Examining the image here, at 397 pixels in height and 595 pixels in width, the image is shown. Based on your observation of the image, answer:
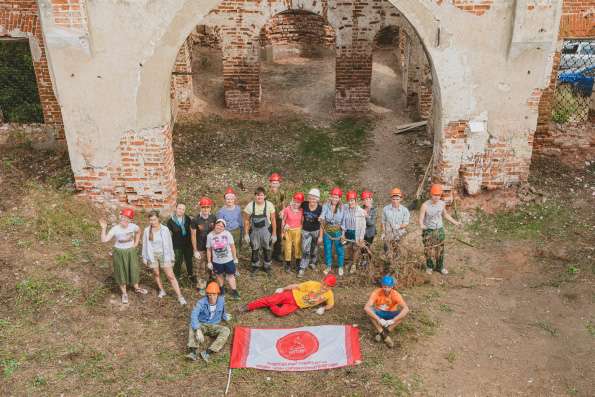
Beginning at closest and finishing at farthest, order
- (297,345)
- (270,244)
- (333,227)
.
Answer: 1. (297,345)
2. (333,227)
3. (270,244)

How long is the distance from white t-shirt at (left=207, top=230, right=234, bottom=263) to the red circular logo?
1.40m

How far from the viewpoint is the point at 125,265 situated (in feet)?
27.0

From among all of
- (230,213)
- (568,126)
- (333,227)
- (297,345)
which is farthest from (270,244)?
(568,126)

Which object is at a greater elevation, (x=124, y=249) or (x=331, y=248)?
(x=124, y=249)

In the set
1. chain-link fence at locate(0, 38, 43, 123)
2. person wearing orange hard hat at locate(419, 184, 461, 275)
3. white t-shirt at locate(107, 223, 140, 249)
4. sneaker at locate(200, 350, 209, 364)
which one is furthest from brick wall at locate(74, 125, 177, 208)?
chain-link fence at locate(0, 38, 43, 123)

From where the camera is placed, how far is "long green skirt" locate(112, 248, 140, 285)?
816cm

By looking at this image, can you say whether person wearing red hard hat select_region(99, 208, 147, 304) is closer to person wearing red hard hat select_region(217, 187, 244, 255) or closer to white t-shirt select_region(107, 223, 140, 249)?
white t-shirt select_region(107, 223, 140, 249)

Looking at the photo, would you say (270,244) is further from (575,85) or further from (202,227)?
(575,85)

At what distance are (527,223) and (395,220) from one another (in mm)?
2803

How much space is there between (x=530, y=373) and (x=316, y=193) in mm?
3670

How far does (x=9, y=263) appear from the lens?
8750 mm

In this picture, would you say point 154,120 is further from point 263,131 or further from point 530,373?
point 530,373

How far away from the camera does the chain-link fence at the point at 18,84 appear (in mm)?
14234

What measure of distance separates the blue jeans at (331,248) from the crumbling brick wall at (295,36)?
1081 cm
